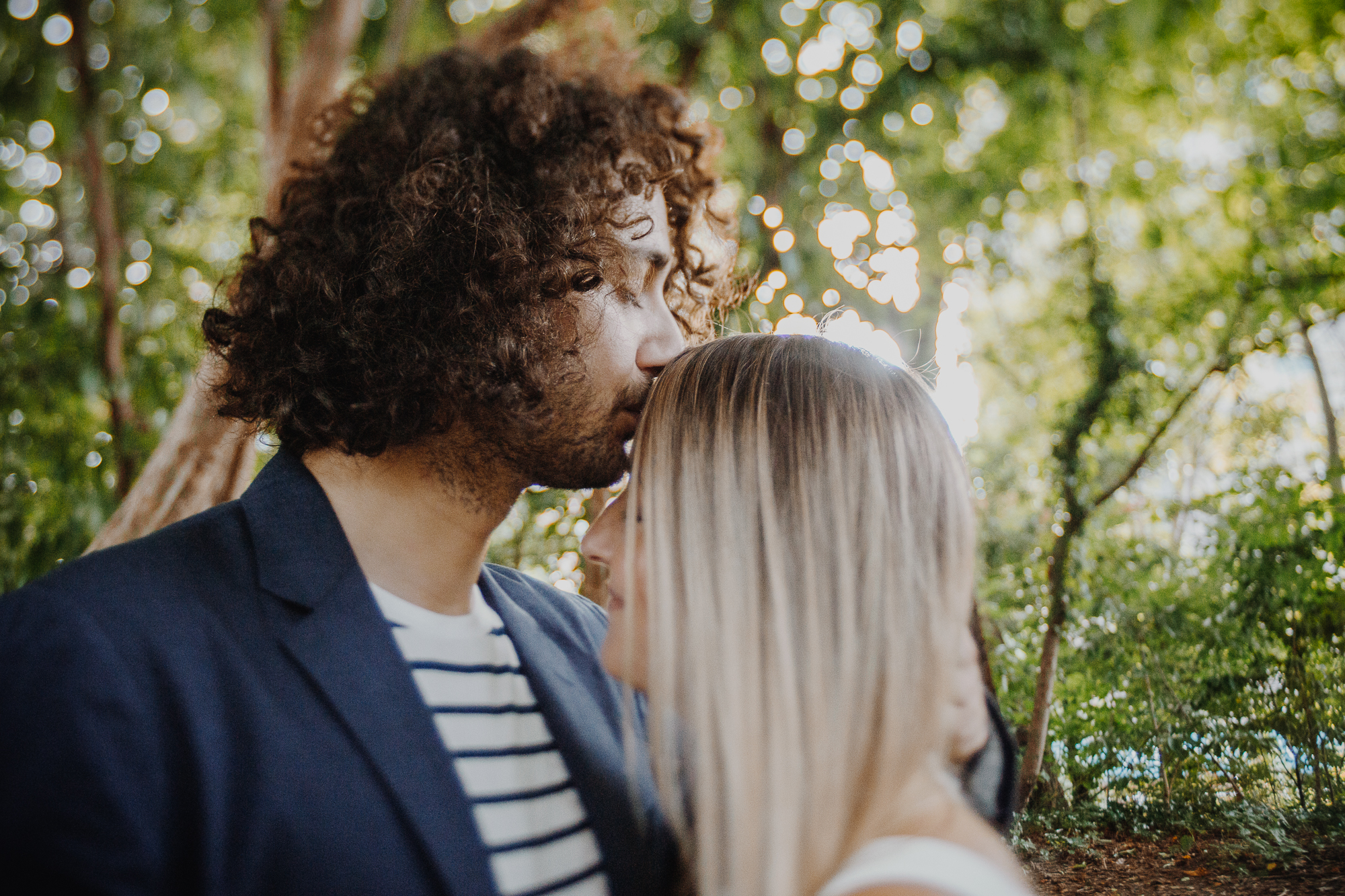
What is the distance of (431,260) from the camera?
60.6 inches

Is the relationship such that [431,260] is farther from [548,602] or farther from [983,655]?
[983,655]

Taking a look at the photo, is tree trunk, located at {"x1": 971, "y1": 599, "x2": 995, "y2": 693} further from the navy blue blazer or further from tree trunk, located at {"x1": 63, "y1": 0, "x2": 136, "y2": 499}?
tree trunk, located at {"x1": 63, "y1": 0, "x2": 136, "y2": 499}

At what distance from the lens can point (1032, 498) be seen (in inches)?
73.4

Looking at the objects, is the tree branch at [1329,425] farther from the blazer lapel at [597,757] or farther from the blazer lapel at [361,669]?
the blazer lapel at [361,669]

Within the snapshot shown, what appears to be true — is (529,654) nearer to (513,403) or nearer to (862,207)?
(513,403)

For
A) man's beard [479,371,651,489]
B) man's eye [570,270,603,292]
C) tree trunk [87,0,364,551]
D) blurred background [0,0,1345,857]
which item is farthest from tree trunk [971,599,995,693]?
tree trunk [87,0,364,551]

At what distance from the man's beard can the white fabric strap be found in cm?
84

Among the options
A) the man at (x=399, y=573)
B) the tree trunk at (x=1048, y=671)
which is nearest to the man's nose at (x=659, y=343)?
the man at (x=399, y=573)

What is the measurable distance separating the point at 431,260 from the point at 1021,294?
1925mm

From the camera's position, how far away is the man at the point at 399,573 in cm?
87

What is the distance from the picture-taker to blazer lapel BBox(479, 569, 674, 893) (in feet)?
4.02

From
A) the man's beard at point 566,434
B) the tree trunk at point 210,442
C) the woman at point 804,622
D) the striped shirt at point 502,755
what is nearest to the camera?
the woman at point 804,622

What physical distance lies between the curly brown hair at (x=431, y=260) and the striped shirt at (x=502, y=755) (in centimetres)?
36

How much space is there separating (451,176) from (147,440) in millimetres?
2195
